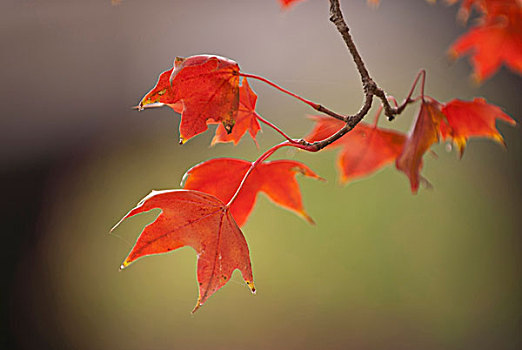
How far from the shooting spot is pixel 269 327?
1.77 metres

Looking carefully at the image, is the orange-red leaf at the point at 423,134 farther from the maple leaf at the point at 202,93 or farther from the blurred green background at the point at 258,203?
the blurred green background at the point at 258,203

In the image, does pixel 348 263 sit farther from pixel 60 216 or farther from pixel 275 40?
pixel 60 216

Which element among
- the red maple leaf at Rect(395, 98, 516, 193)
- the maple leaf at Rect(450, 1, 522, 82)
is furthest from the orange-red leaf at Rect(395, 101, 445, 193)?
the maple leaf at Rect(450, 1, 522, 82)

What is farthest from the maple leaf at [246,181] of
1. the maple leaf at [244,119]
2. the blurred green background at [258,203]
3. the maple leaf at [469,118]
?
the blurred green background at [258,203]

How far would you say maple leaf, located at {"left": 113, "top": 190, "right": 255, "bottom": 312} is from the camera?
39cm

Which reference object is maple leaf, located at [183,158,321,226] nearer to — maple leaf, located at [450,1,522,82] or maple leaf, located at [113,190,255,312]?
maple leaf, located at [113,190,255,312]

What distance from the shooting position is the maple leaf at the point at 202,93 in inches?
15.5

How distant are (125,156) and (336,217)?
37.6 inches

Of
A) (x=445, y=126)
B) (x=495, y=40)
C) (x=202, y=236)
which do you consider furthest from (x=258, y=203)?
(x=202, y=236)

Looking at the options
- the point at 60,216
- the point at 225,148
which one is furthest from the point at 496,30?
the point at 60,216

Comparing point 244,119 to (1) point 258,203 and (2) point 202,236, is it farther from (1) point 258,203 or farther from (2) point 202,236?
(1) point 258,203

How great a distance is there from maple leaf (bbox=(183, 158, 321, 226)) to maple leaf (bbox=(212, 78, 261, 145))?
3cm

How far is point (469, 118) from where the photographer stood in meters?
0.58

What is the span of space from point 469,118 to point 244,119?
0.99ft
